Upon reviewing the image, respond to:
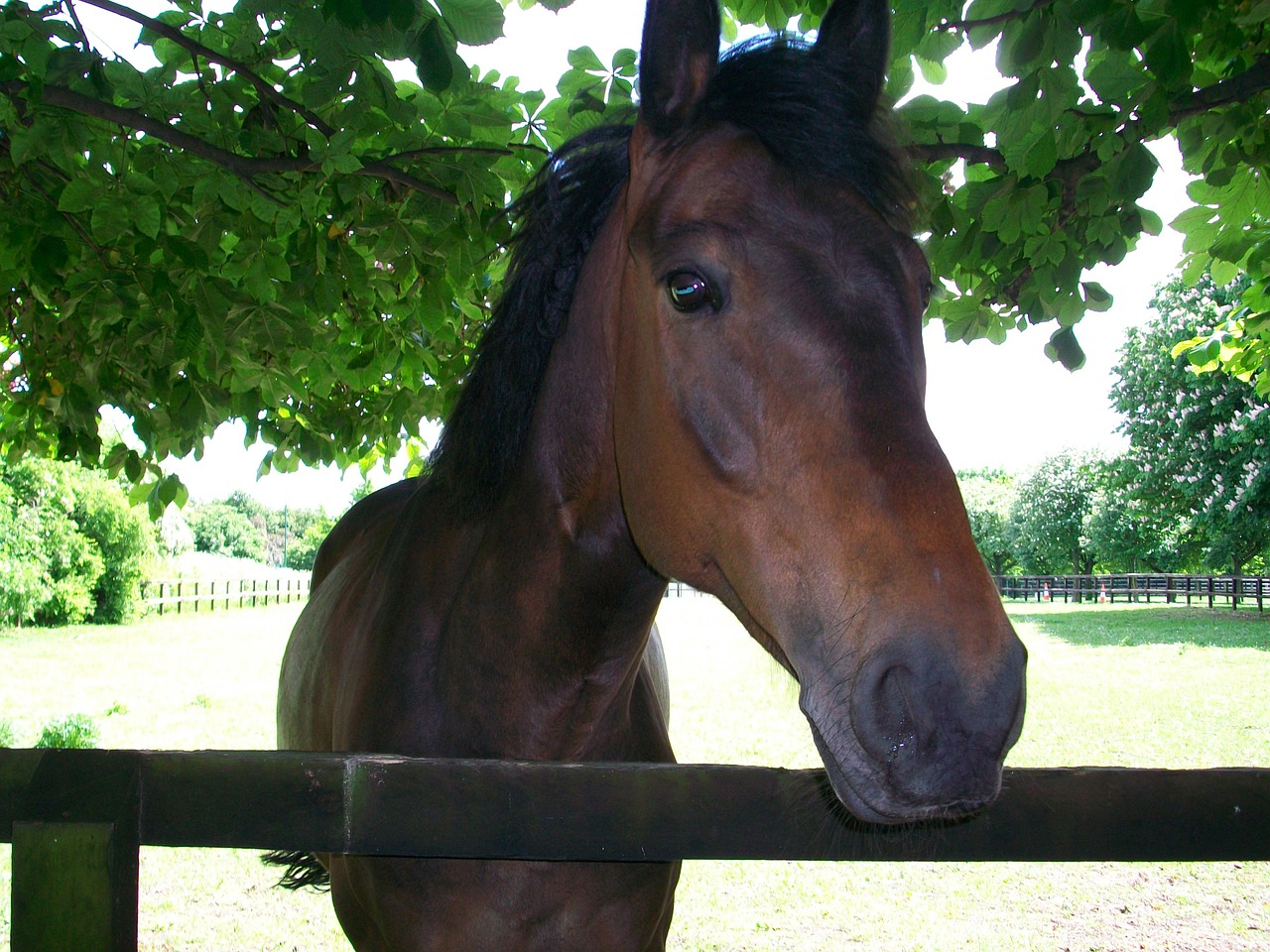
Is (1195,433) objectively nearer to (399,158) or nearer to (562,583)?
(399,158)

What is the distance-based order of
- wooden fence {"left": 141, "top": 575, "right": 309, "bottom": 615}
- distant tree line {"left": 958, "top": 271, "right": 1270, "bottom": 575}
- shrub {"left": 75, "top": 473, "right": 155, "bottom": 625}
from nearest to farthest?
1. shrub {"left": 75, "top": 473, "right": 155, "bottom": 625}
2. distant tree line {"left": 958, "top": 271, "right": 1270, "bottom": 575}
3. wooden fence {"left": 141, "top": 575, "right": 309, "bottom": 615}

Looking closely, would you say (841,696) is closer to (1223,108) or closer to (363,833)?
(363,833)

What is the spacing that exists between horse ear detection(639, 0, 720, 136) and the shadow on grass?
21221mm

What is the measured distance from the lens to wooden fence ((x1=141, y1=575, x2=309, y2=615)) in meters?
28.0

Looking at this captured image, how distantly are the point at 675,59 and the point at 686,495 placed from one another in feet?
2.46

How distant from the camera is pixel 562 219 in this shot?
1.79m

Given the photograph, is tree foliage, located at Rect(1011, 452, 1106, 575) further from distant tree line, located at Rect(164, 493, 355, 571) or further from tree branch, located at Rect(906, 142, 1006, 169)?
tree branch, located at Rect(906, 142, 1006, 169)

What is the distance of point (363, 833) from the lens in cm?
142

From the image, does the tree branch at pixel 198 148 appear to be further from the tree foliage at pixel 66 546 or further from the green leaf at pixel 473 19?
the tree foliage at pixel 66 546

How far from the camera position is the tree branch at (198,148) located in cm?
246

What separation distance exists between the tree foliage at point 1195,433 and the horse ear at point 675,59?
2660 centimetres

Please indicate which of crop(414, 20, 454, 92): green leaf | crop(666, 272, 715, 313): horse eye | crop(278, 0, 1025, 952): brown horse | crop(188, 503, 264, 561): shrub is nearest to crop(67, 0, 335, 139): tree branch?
crop(414, 20, 454, 92): green leaf

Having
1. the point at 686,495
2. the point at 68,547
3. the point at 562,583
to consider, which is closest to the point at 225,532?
the point at 68,547

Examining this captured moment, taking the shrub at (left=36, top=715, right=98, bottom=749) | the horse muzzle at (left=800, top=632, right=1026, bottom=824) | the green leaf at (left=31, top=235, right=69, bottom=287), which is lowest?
the shrub at (left=36, top=715, right=98, bottom=749)
